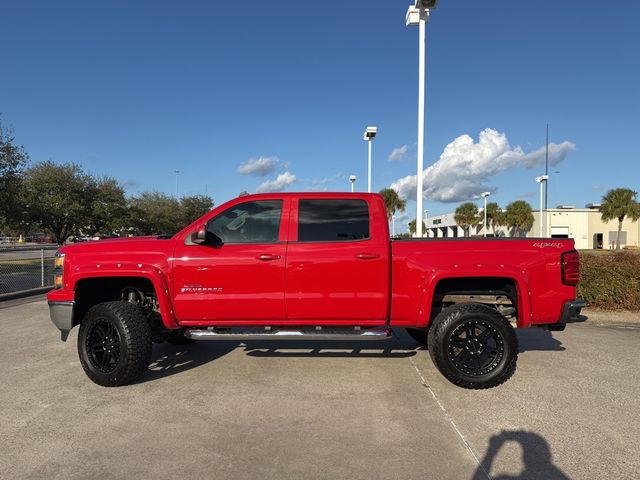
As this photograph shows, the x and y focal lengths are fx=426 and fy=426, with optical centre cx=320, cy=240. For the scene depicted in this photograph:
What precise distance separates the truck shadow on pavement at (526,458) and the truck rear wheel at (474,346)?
0.95 meters

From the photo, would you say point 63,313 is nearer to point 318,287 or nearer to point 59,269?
point 59,269

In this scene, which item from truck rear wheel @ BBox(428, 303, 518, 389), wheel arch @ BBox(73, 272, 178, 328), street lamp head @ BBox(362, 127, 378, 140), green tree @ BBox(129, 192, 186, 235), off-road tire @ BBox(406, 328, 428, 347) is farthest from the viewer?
green tree @ BBox(129, 192, 186, 235)

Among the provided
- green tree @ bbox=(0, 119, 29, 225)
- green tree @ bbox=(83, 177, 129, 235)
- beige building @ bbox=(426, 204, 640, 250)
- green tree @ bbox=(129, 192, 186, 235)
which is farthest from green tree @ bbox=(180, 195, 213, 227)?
beige building @ bbox=(426, 204, 640, 250)

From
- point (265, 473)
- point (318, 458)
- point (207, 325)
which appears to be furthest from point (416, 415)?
point (207, 325)

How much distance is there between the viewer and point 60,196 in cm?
2467

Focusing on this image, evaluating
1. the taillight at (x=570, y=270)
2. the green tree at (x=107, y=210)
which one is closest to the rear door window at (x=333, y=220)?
the taillight at (x=570, y=270)

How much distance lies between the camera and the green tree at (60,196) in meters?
23.9

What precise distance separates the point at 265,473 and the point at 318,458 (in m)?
0.41

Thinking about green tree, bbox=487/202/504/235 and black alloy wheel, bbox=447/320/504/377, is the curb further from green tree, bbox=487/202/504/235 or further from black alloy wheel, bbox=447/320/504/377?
green tree, bbox=487/202/504/235

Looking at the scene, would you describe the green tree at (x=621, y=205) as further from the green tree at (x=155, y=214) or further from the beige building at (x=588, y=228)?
the green tree at (x=155, y=214)

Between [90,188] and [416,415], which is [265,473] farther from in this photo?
[90,188]

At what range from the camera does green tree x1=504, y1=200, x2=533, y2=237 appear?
6400 centimetres

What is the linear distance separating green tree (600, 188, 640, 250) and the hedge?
6032 cm

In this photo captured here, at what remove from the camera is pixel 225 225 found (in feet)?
15.8
